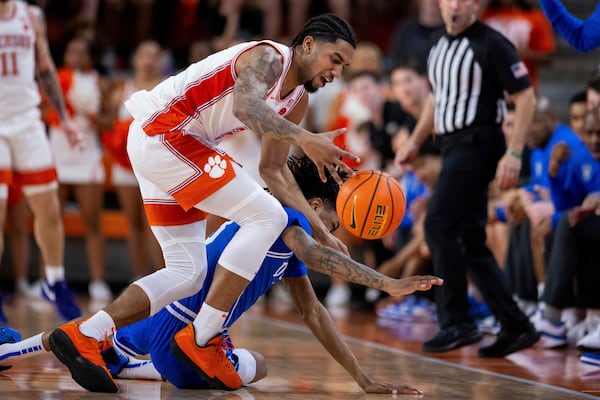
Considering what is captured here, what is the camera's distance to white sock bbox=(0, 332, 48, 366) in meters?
4.09

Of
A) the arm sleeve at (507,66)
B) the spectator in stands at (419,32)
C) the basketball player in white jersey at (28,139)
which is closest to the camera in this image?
the arm sleeve at (507,66)

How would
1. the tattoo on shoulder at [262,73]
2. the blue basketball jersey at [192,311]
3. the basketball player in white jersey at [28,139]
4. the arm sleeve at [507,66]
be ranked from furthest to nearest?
the basketball player in white jersey at [28,139]
the arm sleeve at [507,66]
the blue basketball jersey at [192,311]
the tattoo on shoulder at [262,73]

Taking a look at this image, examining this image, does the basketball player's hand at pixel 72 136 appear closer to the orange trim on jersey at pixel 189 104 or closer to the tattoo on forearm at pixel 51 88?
the tattoo on forearm at pixel 51 88

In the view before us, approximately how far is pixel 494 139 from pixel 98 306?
3795 mm

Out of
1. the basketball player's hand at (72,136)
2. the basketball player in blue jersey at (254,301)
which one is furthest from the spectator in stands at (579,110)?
the basketball player's hand at (72,136)

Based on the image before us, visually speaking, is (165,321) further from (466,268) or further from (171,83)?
(466,268)

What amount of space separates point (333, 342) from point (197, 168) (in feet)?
2.94

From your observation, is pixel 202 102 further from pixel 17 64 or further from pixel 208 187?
pixel 17 64

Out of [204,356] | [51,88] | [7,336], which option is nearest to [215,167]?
[204,356]

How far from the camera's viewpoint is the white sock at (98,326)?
3.89 meters

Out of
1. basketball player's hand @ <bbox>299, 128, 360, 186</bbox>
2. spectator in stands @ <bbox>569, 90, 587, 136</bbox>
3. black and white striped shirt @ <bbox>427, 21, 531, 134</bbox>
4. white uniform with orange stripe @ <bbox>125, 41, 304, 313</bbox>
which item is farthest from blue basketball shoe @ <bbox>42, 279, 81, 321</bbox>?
spectator in stands @ <bbox>569, 90, 587, 136</bbox>

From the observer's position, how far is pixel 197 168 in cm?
399

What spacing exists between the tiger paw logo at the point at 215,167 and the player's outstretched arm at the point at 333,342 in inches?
24.8

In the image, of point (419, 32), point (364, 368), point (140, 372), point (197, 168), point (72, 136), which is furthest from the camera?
point (419, 32)
